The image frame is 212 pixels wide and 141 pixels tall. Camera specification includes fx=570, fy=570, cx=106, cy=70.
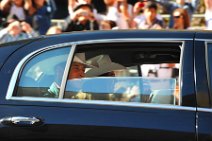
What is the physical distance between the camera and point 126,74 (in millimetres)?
3711

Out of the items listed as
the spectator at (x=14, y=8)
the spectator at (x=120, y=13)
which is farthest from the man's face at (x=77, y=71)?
the spectator at (x=14, y=8)

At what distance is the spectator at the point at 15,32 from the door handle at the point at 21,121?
14.0ft

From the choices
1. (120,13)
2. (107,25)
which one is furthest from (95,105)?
(120,13)

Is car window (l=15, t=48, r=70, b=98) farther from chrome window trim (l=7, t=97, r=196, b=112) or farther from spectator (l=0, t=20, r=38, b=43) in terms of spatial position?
spectator (l=0, t=20, r=38, b=43)

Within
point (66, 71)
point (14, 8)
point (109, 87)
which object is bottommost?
point (109, 87)

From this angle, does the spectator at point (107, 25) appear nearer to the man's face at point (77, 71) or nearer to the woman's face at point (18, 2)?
the woman's face at point (18, 2)

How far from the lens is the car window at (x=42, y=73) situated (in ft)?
11.9

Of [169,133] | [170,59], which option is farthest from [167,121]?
[170,59]

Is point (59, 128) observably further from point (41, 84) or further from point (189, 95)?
point (189, 95)

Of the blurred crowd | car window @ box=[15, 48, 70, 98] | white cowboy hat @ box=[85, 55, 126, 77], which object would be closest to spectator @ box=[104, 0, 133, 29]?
the blurred crowd

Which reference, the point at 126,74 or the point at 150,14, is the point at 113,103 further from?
the point at 150,14

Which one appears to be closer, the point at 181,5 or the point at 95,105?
the point at 95,105

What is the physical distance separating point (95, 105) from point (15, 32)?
4.51 meters

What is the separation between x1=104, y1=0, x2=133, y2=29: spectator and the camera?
27.4ft
